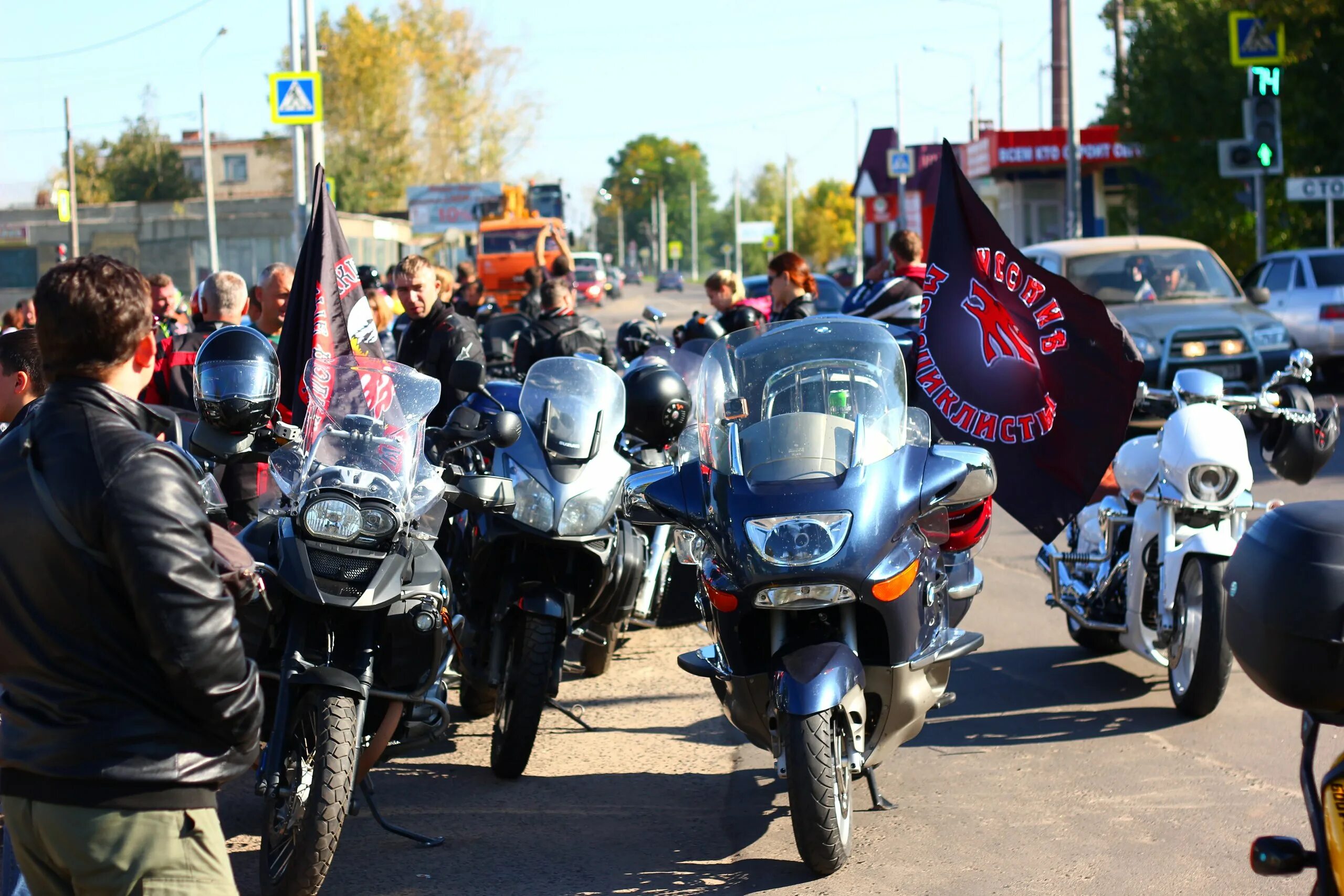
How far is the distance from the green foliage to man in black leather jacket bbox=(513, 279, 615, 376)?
16.6m

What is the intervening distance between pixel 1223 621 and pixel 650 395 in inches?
99.9

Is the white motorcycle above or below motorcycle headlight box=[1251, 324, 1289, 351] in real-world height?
below

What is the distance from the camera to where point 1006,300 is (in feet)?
18.6

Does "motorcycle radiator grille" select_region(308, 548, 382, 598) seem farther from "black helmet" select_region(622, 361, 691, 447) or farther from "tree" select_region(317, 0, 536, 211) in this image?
"tree" select_region(317, 0, 536, 211)

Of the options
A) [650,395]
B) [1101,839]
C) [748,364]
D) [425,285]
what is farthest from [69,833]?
[425,285]

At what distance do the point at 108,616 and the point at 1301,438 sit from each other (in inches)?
202

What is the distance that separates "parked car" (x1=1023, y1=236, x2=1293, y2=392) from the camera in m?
14.1

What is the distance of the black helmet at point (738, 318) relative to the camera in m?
9.97

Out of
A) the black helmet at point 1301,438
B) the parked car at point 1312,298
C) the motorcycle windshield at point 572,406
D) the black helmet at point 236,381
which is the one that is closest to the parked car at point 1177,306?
the parked car at point 1312,298

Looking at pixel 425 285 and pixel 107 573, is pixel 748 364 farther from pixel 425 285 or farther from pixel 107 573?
pixel 425 285

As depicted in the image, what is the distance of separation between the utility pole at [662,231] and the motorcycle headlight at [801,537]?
120 m

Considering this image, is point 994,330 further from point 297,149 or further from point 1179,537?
point 297,149

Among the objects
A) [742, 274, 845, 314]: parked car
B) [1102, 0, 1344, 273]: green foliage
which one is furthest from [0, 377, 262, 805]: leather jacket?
[742, 274, 845, 314]: parked car

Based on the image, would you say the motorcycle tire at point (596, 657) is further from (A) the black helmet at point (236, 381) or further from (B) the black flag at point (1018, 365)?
(A) the black helmet at point (236, 381)
